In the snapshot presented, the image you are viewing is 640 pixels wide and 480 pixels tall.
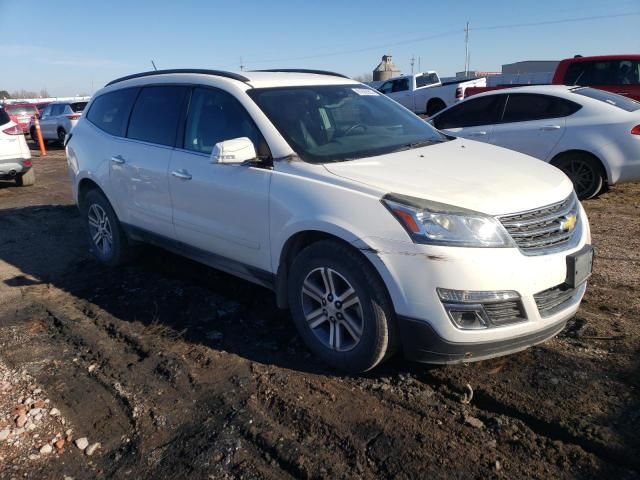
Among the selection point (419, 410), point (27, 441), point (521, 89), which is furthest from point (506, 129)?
point (27, 441)

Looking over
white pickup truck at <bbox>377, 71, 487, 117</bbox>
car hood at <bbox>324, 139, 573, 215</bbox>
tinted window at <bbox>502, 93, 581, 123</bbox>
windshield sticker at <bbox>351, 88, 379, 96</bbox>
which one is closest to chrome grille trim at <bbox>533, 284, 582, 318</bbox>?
car hood at <bbox>324, 139, 573, 215</bbox>

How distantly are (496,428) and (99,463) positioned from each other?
2.00 meters

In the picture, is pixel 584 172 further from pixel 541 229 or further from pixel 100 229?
pixel 100 229

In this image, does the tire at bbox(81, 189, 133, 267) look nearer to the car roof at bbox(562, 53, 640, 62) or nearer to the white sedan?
the white sedan

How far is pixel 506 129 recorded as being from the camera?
7.74 meters

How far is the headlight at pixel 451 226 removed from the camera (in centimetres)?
284

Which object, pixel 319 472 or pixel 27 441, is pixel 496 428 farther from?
pixel 27 441

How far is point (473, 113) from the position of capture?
8164 millimetres

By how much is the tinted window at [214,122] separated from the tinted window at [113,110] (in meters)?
1.12

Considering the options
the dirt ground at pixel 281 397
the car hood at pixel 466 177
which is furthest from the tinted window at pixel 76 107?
the car hood at pixel 466 177

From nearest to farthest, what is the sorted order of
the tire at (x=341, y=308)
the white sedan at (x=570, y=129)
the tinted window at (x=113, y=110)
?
the tire at (x=341, y=308), the tinted window at (x=113, y=110), the white sedan at (x=570, y=129)

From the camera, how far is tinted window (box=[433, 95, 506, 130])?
798 cm

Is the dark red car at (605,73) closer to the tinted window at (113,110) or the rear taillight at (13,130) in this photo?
the tinted window at (113,110)

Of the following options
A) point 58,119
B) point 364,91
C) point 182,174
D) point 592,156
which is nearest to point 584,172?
point 592,156
